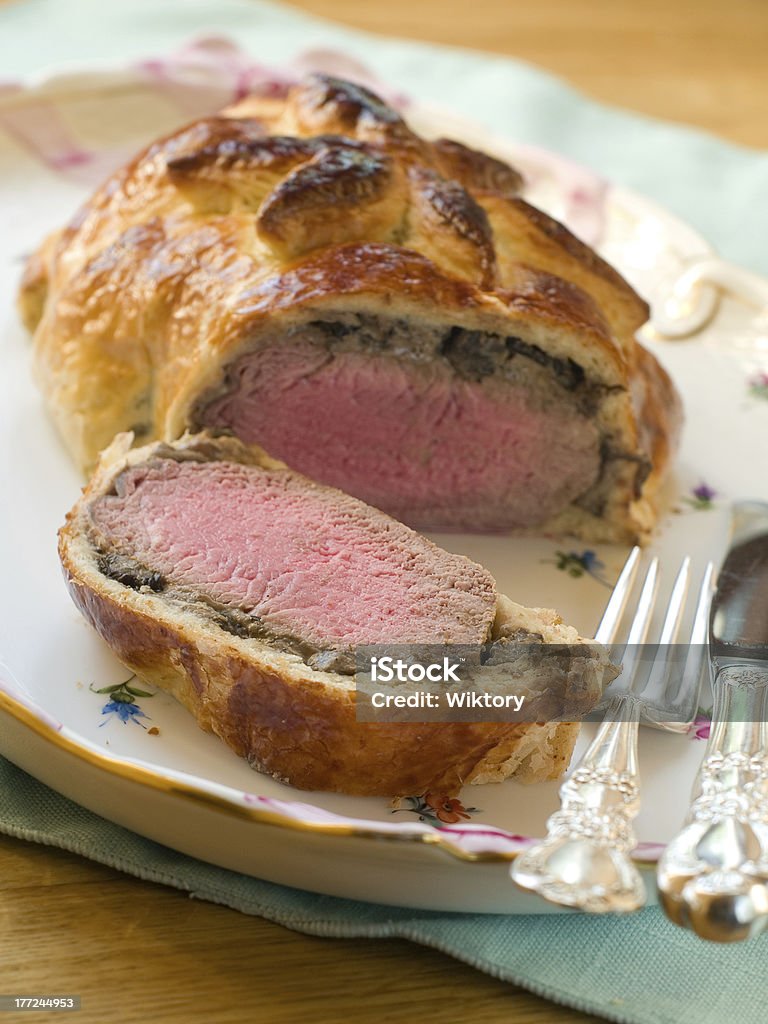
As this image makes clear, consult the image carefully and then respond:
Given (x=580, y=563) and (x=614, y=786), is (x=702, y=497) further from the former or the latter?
(x=614, y=786)

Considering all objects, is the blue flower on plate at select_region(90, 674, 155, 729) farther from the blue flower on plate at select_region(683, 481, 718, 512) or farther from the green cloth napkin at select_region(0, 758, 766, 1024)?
the blue flower on plate at select_region(683, 481, 718, 512)

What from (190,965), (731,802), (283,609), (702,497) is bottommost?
(190,965)

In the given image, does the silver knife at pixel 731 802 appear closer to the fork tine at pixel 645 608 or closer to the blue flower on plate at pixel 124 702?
the fork tine at pixel 645 608

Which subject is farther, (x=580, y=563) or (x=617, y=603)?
(x=580, y=563)

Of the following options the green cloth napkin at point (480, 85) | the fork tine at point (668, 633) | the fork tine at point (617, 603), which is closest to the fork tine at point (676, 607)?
the fork tine at point (668, 633)

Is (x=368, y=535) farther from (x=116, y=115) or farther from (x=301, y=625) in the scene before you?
(x=116, y=115)

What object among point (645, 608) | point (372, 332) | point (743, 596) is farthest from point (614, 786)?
point (372, 332)

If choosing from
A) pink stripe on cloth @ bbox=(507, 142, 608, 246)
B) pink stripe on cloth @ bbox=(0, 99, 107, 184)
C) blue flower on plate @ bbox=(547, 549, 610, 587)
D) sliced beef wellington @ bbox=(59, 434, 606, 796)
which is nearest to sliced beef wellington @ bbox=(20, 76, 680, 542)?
blue flower on plate @ bbox=(547, 549, 610, 587)
